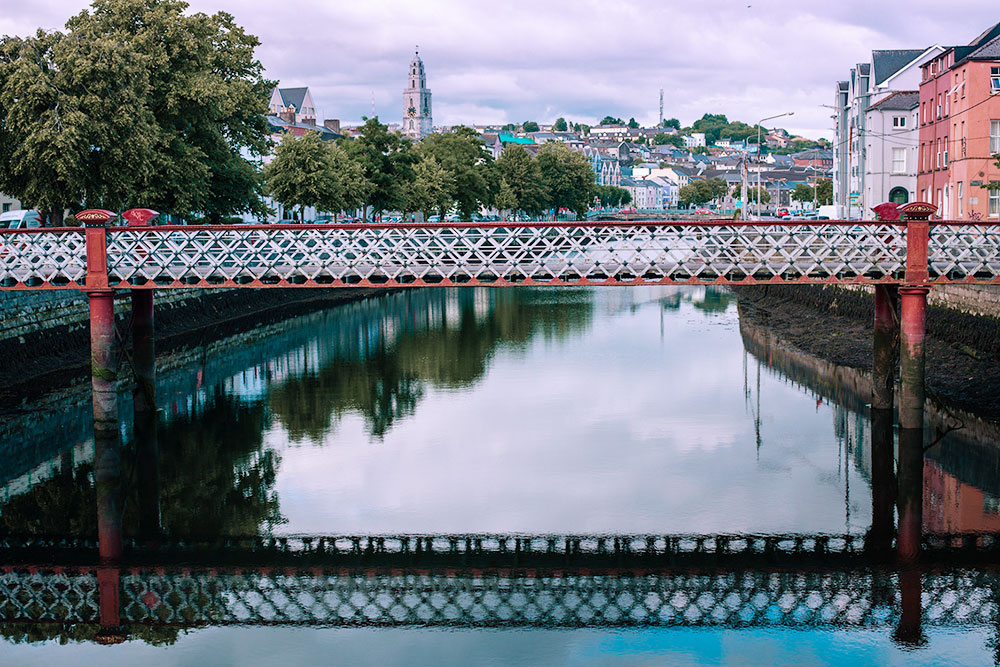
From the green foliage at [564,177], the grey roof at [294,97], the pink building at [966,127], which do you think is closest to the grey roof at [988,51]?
the pink building at [966,127]

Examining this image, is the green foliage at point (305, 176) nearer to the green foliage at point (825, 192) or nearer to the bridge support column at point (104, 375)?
the bridge support column at point (104, 375)

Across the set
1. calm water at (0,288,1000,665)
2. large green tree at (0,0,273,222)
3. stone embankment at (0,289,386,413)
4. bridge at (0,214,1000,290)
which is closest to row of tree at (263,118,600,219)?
stone embankment at (0,289,386,413)

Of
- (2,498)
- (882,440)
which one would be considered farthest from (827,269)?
(2,498)

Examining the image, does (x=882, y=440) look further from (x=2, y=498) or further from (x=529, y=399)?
(x=2, y=498)

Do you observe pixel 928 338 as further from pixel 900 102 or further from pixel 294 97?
pixel 294 97

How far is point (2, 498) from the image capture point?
1046 inches

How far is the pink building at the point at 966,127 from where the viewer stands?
59688 millimetres

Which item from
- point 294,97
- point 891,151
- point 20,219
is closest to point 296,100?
point 294,97

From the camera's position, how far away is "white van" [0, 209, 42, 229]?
5509 cm

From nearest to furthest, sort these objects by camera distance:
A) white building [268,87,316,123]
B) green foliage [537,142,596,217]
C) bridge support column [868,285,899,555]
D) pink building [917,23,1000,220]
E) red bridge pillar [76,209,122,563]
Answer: bridge support column [868,285,899,555] < red bridge pillar [76,209,122,563] < pink building [917,23,1000,220] < green foliage [537,142,596,217] < white building [268,87,316,123]

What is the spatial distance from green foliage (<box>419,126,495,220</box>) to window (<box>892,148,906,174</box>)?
39.5 metres

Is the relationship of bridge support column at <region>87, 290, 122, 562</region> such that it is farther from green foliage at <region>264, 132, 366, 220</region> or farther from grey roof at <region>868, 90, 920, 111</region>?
grey roof at <region>868, 90, 920, 111</region>

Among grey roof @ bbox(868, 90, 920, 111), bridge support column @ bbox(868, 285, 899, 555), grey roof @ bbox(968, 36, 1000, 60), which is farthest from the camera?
grey roof @ bbox(868, 90, 920, 111)

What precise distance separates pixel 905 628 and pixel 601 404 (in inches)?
754
